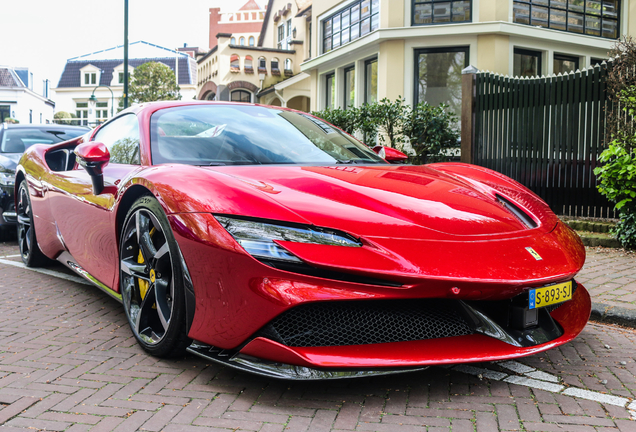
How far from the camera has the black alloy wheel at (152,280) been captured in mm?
2658

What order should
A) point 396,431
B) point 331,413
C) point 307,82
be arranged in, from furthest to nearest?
point 307,82
point 331,413
point 396,431

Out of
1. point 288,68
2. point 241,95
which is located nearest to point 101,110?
point 241,95

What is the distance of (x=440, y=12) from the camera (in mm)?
14094

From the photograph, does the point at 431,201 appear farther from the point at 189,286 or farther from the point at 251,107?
the point at 251,107

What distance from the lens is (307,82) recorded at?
76.1ft

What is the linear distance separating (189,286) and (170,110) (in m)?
1.47

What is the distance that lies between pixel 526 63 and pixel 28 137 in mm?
11426

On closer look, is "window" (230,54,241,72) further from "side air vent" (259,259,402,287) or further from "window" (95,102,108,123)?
"window" (95,102,108,123)

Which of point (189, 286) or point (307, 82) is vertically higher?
point (307, 82)

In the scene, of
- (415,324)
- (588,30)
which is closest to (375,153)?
(415,324)

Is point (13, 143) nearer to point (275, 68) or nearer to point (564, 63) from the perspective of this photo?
point (564, 63)

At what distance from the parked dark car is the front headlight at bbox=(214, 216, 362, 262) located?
528cm

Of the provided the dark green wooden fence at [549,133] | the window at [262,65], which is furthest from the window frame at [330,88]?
the dark green wooden fence at [549,133]

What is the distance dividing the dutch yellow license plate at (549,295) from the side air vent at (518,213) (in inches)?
13.4
